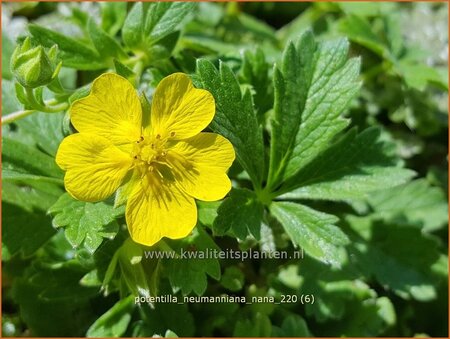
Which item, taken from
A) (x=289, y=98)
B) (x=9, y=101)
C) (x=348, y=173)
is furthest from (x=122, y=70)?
(x=348, y=173)

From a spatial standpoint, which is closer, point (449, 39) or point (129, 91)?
point (129, 91)

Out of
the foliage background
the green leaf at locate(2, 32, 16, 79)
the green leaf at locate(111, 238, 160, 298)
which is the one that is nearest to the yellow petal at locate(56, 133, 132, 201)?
the foliage background

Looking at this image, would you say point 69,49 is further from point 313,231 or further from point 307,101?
point 313,231

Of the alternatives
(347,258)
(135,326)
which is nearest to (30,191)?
(135,326)

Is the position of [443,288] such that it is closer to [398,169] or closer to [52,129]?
[398,169]

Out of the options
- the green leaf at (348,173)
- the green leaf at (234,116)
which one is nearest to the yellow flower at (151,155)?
the green leaf at (234,116)

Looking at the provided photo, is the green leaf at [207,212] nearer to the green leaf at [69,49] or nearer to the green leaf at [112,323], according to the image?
the green leaf at [112,323]
